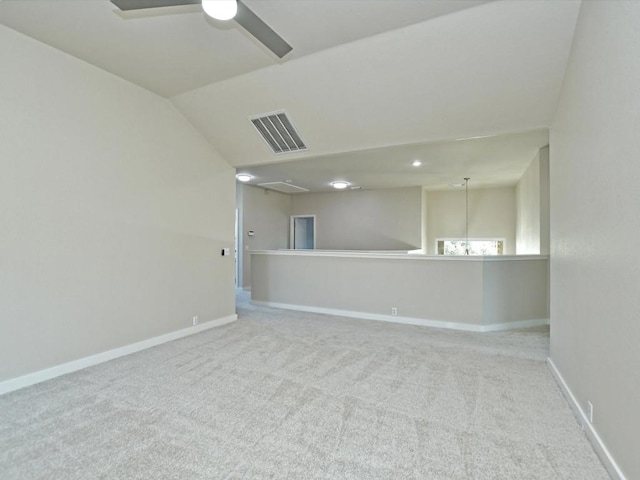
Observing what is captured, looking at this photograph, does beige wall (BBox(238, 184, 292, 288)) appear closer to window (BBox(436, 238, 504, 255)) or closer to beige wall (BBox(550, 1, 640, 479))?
window (BBox(436, 238, 504, 255))

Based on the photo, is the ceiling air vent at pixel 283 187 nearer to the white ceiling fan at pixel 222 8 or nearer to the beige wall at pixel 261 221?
the beige wall at pixel 261 221

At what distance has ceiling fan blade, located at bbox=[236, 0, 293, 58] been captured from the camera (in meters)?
1.84

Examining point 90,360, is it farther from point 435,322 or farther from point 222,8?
point 435,322

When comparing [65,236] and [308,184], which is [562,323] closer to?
[65,236]

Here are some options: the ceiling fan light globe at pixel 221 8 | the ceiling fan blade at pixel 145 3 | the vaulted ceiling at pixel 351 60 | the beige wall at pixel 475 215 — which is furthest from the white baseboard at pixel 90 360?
the beige wall at pixel 475 215

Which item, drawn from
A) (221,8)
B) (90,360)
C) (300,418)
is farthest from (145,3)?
(90,360)

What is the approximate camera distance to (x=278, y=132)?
413cm

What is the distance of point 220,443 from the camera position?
2.00m

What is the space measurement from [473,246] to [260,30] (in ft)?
26.2

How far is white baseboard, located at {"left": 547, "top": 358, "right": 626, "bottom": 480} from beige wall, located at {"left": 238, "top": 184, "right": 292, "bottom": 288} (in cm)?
653

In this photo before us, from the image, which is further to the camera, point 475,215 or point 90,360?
point 475,215

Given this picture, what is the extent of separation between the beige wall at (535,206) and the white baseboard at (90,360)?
5117 millimetres

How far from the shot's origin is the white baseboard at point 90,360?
8.78 ft

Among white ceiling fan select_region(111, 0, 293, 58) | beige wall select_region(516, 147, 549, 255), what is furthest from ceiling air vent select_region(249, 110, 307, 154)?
beige wall select_region(516, 147, 549, 255)
